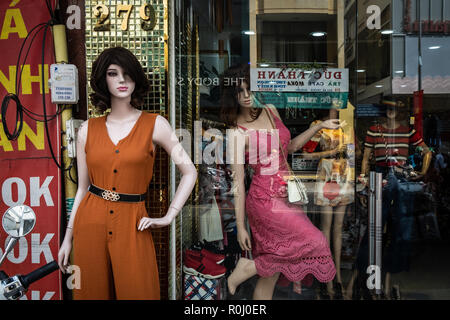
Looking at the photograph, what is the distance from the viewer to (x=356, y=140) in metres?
3.35

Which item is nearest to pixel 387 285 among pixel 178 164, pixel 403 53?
pixel 403 53

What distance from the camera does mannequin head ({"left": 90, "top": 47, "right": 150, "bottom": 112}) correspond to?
92.0 inches

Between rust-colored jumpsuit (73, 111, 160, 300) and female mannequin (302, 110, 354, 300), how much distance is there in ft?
4.86

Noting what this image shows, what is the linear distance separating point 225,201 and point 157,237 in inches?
26.1

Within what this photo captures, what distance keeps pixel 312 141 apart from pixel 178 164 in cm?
134

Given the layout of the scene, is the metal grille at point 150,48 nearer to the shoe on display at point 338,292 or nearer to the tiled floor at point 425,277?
the tiled floor at point 425,277

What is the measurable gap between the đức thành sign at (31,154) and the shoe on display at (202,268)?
910 millimetres

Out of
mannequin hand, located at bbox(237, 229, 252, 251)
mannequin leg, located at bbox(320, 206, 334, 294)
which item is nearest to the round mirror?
mannequin hand, located at bbox(237, 229, 252, 251)

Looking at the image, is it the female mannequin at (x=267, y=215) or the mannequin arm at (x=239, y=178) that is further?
the mannequin arm at (x=239, y=178)

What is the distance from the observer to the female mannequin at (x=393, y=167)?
3.37 metres

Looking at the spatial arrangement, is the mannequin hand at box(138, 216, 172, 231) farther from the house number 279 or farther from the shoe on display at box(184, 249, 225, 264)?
the house number 279

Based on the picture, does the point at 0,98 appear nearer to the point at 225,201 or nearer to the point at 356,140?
the point at 225,201

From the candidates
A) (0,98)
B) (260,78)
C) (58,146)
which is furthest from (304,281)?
(0,98)

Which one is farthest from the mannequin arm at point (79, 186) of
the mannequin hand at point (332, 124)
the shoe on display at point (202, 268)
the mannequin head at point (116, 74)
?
the mannequin hand at point (332, 124)
